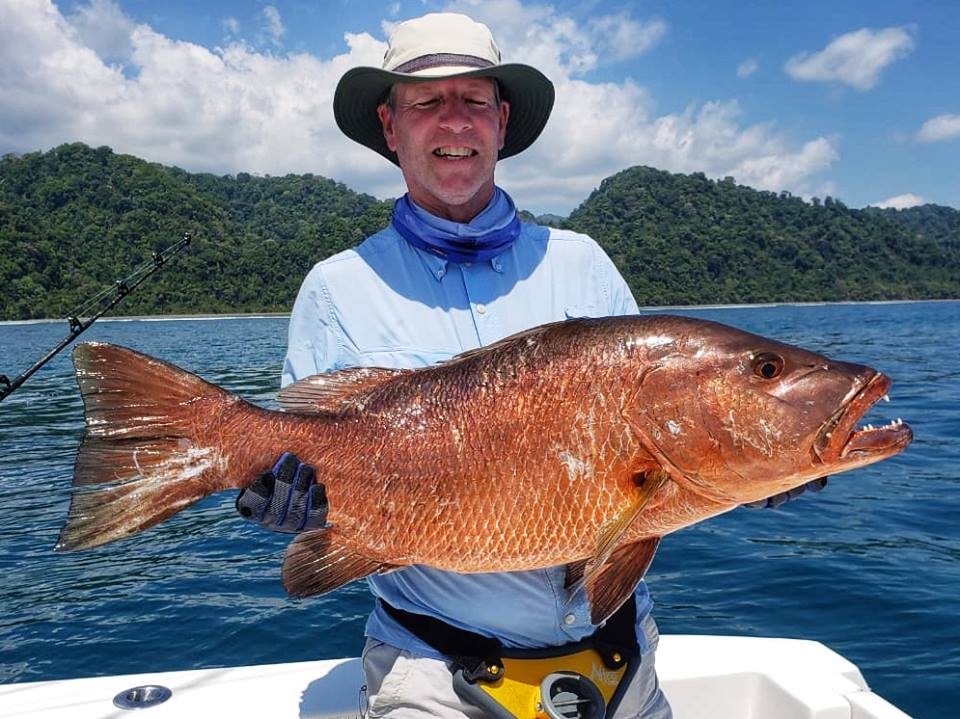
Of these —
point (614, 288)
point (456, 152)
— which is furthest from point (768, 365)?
point (456, 152)

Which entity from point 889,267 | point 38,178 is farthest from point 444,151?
point 889,267

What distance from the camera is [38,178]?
366 feet

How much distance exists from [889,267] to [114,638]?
14095 cm

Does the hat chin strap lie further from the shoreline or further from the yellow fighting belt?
the shoreline

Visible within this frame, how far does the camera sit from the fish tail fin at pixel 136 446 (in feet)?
7.61

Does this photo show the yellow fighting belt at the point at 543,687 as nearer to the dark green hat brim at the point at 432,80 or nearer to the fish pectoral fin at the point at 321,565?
the fish pectoral fin at the point at 321,565

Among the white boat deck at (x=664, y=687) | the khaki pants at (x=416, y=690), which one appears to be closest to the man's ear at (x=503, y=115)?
the khaki pants at (x=416, y=690)

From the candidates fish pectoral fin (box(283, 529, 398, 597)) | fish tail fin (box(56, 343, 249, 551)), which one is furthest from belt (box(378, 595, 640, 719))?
fish tail fin (box(56, 343, 249, 551))

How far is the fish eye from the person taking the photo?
2.24 metres

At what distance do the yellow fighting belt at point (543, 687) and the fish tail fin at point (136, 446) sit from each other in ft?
3.32

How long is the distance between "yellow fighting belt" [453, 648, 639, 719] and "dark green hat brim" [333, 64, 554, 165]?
1922 millimetres

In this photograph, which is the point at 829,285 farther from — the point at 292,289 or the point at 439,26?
the point at 439,26

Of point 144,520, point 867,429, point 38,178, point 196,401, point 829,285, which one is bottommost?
point 144,520

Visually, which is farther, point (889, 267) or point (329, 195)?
point (329, 195)
